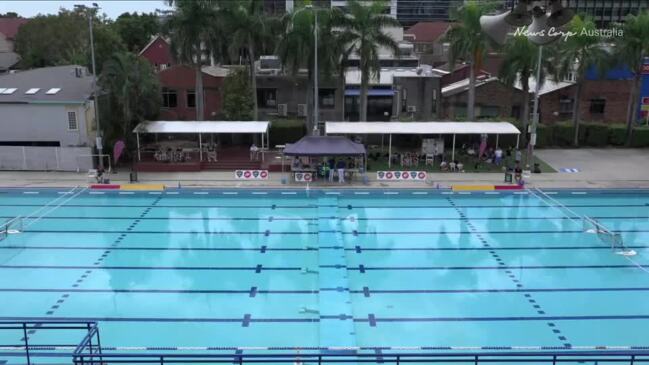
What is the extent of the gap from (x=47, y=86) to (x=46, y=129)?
3.11 m

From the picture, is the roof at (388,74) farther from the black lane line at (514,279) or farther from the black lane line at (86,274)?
the black lane line at (86,274)

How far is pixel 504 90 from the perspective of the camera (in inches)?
1492

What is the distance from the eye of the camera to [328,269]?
1678cm

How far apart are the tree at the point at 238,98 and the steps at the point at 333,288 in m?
13.2

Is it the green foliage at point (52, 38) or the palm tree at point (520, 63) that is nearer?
the palm tree at point (520, 63)

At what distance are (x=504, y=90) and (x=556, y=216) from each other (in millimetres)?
17188

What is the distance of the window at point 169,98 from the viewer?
36.9 meters

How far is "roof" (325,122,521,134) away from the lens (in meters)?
29.2

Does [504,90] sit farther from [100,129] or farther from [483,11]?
[100,129]

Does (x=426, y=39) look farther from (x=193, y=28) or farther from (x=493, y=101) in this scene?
(x=193, y=28)

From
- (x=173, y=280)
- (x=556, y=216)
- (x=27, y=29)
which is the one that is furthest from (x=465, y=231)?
(x=27, y=29)

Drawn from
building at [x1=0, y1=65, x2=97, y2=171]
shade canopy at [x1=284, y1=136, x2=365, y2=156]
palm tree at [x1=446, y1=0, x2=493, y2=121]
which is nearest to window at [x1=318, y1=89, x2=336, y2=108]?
palm tree at [x1=446, y1=0, x2=493, y2=121]

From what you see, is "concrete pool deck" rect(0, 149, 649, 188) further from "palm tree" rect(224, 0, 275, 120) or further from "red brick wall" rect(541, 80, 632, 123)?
"red brick wall" rect(541, 80, 632, 123)

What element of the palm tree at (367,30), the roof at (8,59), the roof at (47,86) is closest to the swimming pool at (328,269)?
the roof at (47,86)
